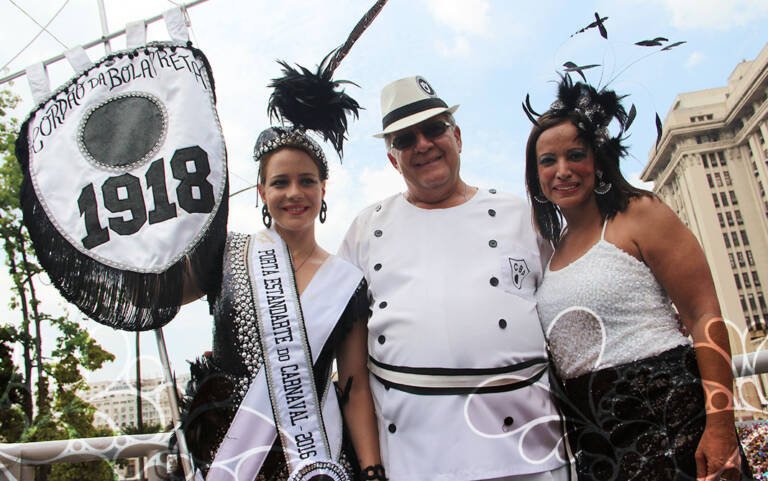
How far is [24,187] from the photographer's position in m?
2.12

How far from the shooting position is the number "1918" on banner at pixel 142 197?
2.10 metres

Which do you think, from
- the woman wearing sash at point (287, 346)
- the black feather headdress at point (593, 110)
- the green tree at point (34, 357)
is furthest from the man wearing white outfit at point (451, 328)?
the green tree at point (34, 357)

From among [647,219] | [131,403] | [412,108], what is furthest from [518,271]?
[131,403]

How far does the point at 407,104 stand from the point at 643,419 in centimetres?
156

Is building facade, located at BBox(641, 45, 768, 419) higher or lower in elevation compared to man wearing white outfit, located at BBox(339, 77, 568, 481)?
higher

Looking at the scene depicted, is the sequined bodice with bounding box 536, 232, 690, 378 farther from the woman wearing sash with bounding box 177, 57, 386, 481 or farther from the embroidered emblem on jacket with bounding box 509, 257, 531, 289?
the woman wearing sash with bounding box 177, 57, 386, 481

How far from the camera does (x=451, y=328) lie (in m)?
2.14

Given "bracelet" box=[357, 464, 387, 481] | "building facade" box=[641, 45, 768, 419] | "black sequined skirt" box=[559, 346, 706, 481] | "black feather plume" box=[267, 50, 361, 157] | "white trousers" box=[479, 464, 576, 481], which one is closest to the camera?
"black sequined skirt" box=[559, 346, 706, 481]

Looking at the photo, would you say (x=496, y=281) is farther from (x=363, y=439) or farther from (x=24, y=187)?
(x=24, y=187)

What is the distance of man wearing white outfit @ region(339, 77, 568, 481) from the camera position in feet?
6.69

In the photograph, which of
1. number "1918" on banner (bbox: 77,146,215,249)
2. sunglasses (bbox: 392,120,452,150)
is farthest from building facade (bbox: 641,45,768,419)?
number "1918" on banner (bbox: 77,146,215,249)

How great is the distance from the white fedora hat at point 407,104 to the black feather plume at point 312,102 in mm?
219

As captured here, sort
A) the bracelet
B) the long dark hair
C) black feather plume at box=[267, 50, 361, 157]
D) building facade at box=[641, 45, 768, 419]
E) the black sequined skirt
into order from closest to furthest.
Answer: the black sequined skirt → the bracelet → the long dark hair → black feather plume at box=[267, 50, 361, 157] → building facade at box=[641, 45, 768, 419]

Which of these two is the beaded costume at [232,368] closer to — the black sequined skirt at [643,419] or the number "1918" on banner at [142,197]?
the number "1918" on banner at [142,197]
